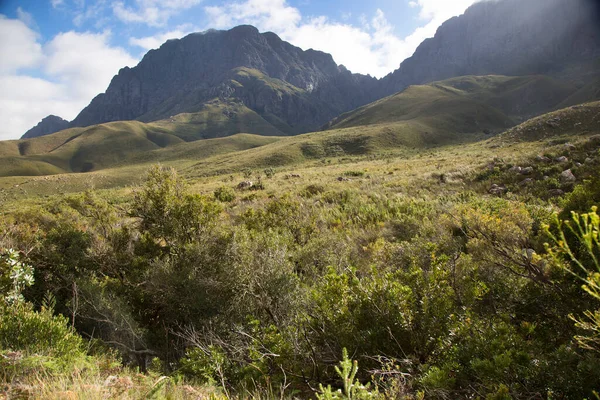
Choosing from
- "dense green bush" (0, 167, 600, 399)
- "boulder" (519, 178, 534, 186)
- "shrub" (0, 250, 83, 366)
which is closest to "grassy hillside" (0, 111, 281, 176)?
"dense green bush" (0, 167, 600, 399)

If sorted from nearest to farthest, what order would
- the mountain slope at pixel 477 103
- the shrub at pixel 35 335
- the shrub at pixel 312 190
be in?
1. the shrub at pixel 35 335
2. the shrub at pixel 312 190
3. the mountain slope at pixel 477 103

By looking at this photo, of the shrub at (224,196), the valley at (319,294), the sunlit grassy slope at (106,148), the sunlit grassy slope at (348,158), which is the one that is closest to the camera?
the valley at (319,294)

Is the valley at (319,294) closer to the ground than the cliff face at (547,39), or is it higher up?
closer to the ground

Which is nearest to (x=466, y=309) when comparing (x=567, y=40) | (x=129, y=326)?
(x=129, y=326)

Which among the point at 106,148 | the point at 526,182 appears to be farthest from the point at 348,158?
the point at 106,148

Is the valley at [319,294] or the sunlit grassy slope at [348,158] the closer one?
the valley at [319,294]

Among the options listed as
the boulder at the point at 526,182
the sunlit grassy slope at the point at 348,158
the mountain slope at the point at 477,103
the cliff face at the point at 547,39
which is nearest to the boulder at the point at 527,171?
the boulder at the point at 526,182

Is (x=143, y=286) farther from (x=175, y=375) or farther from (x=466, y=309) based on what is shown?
(x=466, y=309)

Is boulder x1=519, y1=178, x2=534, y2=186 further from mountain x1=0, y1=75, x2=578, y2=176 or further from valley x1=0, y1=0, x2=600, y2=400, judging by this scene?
mountain x1=0, y1=75, x2=578, y2=176

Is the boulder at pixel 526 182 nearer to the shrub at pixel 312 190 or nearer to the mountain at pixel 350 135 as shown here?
the shrub at pixel 312 190

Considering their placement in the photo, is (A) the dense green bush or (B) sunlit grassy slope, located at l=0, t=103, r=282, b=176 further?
(B) sunlit grassy slope, located at l=0, t=103, r=282, b=176

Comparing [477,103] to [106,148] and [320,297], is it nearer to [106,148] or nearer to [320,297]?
[320,297]

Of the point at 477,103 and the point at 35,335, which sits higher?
the point at 477,103

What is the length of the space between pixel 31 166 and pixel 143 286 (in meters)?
167
